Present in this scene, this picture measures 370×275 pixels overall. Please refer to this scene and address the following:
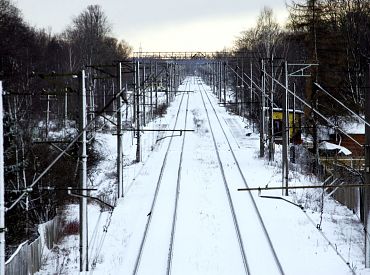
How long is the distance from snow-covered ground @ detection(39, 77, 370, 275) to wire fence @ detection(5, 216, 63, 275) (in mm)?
320

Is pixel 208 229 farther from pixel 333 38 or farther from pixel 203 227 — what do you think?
pixel 333 38

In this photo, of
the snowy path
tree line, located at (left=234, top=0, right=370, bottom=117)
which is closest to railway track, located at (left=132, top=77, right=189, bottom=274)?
the snowy path

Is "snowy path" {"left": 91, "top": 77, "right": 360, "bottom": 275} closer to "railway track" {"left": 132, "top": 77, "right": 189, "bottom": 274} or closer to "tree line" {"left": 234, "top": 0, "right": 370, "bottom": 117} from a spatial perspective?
"railway track" {"left": 132, "top": 77, "right": 189, "bottom": 274}

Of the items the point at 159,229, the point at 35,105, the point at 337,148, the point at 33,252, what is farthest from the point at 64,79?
the point at 33,252

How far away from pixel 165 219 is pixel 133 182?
6478mm

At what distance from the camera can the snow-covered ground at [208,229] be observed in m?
13.9

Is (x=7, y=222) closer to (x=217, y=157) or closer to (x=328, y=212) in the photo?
(x=328, y=212)

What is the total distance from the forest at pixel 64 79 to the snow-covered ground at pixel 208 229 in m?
2.04

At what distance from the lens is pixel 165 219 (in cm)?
1811

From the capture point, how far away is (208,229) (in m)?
17.0

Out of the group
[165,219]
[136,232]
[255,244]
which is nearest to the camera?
[255,244]

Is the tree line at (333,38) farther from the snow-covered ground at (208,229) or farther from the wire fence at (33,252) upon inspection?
the wire fence at (33,252)

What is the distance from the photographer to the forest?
19203 mm

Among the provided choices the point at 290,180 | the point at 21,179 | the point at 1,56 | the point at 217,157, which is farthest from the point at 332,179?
the point at 1,56
